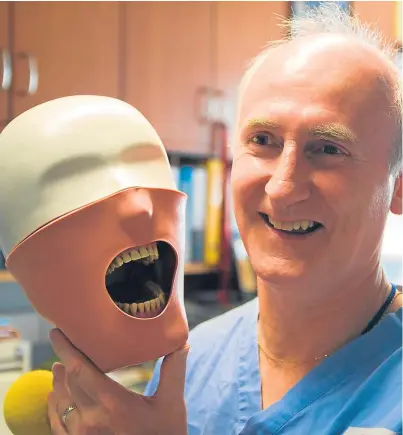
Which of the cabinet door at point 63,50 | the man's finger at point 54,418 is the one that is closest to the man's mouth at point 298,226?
the man's finger at point 54,418

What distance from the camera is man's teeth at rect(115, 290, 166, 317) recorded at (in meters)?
0.60

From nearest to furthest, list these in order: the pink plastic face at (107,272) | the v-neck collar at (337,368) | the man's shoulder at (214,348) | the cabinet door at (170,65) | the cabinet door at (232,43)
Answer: the pink plastic face at (107,272), the v-neck collar at (337,368), the man's shoulder at (214,348), the cabinet door at (170,65), the cabinet door at (232,43)

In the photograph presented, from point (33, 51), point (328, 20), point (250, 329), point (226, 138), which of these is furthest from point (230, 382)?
point (226, 138)

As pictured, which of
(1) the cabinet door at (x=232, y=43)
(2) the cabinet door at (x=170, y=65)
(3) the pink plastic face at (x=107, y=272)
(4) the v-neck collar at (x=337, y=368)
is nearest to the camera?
(3) the pink plastic face at (x=107, y=272)

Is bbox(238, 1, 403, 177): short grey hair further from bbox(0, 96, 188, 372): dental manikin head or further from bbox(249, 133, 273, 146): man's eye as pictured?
bbox(0, 96, 188, 372): dental manikin head

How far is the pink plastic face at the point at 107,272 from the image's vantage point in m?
0.57

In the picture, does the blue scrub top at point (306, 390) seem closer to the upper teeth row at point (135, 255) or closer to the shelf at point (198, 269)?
Answer: the upper teeth row at point (135, 255)

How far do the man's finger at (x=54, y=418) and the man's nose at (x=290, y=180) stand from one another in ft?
1.12

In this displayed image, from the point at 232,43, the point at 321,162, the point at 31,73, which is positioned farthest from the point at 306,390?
the point at 232,43

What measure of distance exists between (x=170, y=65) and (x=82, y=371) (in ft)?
3.95

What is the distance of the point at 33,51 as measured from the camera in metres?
1.40

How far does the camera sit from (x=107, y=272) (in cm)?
59

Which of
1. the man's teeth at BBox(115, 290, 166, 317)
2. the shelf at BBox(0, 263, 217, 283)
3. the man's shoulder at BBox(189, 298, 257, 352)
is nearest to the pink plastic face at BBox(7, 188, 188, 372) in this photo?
the man's teeth at BBox(115, 290, 166, 317)

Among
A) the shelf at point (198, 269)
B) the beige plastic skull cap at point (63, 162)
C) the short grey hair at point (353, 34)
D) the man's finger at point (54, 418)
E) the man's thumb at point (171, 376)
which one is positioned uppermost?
the short grey hair at point (353, 34)
